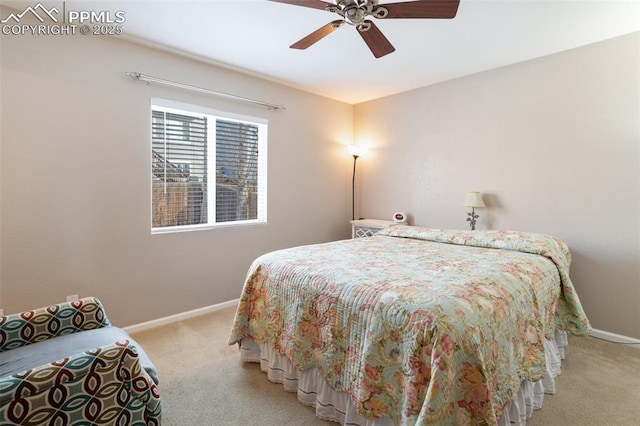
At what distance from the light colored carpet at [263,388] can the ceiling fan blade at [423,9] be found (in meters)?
2.22

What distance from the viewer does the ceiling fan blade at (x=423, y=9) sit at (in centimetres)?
168

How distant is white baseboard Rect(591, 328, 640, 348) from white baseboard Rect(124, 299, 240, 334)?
11.2 ft

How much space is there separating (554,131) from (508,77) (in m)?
0.71

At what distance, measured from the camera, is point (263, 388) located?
2.00 meters

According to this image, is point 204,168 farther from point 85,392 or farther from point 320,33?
point 85,392

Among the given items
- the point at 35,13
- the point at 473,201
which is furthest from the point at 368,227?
the point at 35,13

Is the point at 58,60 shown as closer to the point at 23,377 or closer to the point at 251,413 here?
the point at 23,377

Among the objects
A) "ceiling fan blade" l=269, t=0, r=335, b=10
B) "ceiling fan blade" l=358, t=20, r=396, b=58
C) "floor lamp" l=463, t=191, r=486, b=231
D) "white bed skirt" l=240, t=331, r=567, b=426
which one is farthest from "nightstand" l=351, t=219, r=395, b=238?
"ceiling fan blade" l=269, t=0, r=335, b=10

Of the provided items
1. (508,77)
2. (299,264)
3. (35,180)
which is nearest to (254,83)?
(35,180)

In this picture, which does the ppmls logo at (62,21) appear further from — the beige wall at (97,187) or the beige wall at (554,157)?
the beige wall at (554,157)

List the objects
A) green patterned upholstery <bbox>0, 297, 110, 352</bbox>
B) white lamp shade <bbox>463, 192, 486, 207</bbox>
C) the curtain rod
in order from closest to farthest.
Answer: green patterned upholstery <bbox>0, 297, 110, 352</bbox>, the curtain rod, white lamp shade <bbox>463, 192, 486, 207</bbox>

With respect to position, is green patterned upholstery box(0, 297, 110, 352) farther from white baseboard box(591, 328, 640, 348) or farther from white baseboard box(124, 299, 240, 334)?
white baseboard box(591, 328, 640, 348)

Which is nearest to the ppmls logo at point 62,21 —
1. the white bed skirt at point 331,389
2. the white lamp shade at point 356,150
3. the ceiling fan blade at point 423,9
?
the ceiling fan blade at point 423,9

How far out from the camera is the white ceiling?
2262mm
